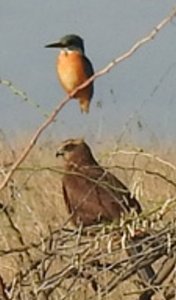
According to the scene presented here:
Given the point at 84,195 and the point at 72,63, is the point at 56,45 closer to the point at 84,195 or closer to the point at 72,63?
the point at 72,63

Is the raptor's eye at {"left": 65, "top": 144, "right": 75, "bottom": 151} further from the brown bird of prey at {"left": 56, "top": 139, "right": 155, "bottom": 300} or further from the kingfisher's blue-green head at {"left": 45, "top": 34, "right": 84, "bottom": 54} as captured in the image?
the kingfisher's blue-green head at {"left": 45, "top": 34, "right": 84, "bottom": 54}

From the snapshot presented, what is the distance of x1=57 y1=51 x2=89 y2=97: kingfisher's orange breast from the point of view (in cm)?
397

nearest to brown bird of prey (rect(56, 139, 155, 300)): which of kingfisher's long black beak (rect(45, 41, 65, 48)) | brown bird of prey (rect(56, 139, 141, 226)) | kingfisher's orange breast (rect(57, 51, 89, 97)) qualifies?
brown bird of prey (rect(56, 139, 141, 226))

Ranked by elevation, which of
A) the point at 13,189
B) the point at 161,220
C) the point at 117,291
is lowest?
the point at 117,291

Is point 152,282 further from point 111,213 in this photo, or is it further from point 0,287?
point 111,213

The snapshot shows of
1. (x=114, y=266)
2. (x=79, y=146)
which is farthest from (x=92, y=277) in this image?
(x=79, y=146)

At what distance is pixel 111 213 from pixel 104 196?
9 cm

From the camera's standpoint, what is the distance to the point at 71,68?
14.7ft

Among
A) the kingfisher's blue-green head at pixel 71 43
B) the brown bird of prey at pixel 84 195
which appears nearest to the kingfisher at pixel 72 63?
the kingfisher's blue-green head at pixel 71 43

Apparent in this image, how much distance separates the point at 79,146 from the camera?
4176mm

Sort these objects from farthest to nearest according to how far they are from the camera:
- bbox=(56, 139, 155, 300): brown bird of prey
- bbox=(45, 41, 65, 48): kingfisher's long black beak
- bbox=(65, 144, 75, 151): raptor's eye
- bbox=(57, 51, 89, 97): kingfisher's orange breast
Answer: bbox=(65, 144, 75, 151): raptor's eye, bbox=(57, 51, 89, 97): kingfisher's orange breast, bbox=(45, 41, 65, 48): kingfisher's long black beak, bbox=(56, 139, 155, 300): brown bird of prey

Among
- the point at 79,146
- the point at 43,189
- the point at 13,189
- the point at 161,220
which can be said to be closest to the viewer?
the point at 161,220

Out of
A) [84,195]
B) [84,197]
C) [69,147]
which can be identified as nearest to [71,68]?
[69,147]

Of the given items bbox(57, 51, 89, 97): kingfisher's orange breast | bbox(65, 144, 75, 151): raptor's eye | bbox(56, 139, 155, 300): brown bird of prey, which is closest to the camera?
bbox(56, 139, 155, 300): brown bird of prey
